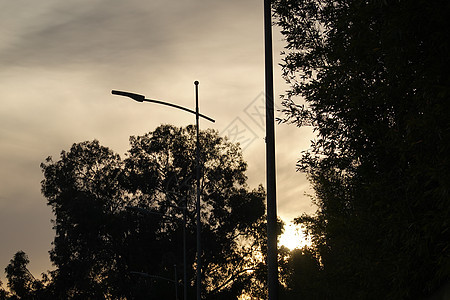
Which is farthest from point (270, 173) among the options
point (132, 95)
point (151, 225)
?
point (151, 225)

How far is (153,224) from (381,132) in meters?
41.5

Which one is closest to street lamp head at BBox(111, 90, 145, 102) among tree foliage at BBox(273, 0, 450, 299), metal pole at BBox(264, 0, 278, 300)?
tree foliage at BBox(273, 0, 450, 299)

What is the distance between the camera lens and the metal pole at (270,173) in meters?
9.61

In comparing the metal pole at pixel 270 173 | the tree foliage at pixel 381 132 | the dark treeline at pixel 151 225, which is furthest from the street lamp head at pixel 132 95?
the dark treeline at pixel 151 225

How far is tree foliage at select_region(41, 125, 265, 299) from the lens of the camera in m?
51.9

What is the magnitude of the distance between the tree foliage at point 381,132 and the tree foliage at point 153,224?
3631 centimetres

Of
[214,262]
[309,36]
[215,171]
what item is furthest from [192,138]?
[309,36]

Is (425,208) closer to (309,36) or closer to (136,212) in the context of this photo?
(309,36)

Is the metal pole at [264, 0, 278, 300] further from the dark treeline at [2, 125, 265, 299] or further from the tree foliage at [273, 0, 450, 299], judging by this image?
the dark treeline at [2, 125, 265, 299]

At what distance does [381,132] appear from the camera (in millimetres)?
12625

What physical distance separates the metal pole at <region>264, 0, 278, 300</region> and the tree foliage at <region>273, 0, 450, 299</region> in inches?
69.6

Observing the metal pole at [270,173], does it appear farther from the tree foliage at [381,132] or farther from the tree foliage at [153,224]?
the tree foliage at [153,224]

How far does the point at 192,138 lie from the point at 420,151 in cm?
4702

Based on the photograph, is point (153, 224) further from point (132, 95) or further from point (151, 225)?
point (132, 95)
